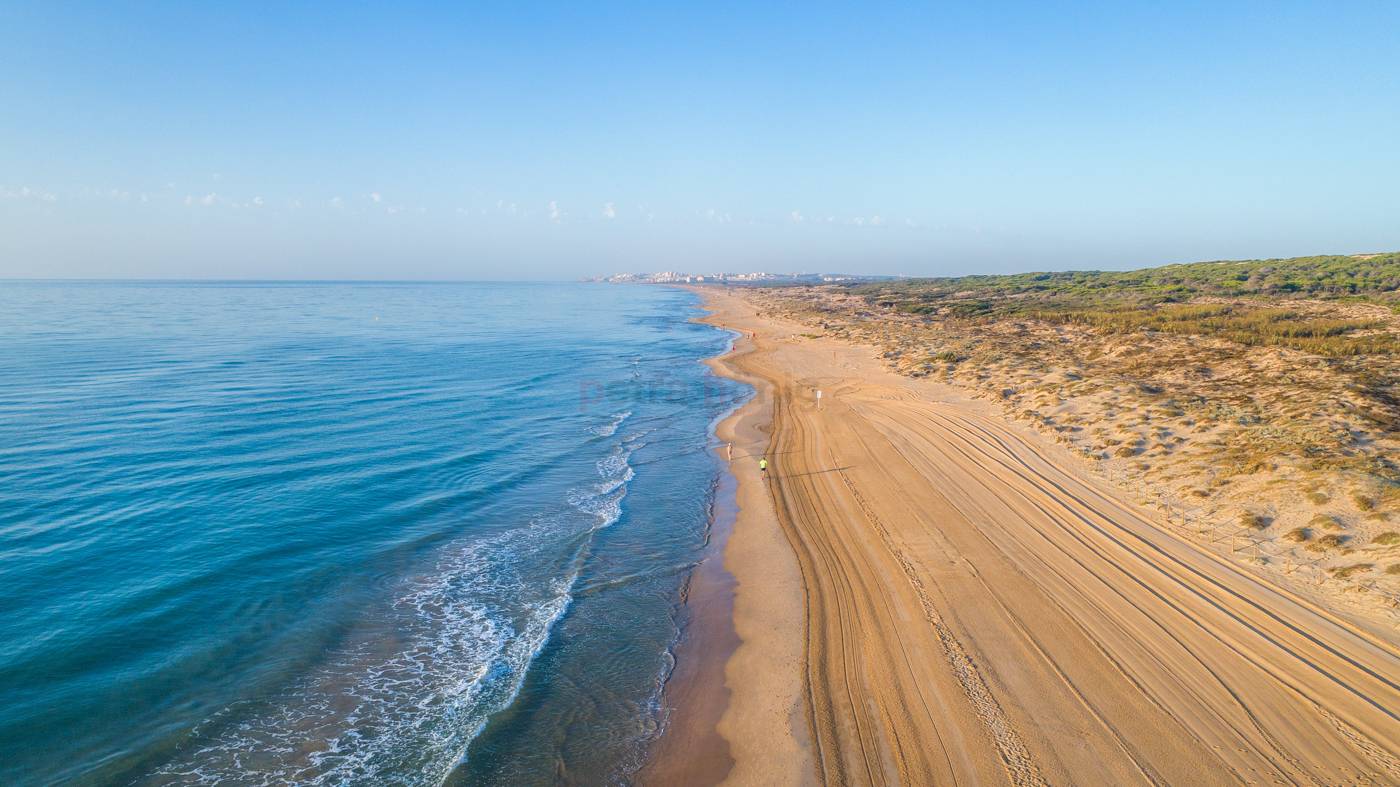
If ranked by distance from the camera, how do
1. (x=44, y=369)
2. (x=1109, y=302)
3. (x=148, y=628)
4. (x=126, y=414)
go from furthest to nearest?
(x=1109, y=302) → (x=44, y=369) → (x=126, y=414) → (x=148, y=628)

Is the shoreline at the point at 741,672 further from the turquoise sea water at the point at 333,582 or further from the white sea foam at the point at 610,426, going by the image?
the white sea foam at the point at 610,426

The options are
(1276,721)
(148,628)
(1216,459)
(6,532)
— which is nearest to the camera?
(1276,721)

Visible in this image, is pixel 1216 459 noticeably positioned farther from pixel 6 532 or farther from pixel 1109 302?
pixel 1109 302

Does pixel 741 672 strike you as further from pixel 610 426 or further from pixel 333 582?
pixel 610 426

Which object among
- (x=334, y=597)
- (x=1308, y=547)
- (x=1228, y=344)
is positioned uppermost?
(x=1228, y=344)

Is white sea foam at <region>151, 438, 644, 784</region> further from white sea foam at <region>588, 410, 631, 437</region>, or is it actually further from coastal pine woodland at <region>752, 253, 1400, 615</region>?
coastal pine woodland at <region>752, 253, 1400, 615</region>

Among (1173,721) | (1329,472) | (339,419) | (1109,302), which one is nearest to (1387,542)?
(1329,472)

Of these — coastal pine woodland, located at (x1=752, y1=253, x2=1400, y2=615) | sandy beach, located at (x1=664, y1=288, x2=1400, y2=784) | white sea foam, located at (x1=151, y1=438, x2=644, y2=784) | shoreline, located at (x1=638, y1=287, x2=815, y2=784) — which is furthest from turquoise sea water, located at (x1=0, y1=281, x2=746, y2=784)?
coastal pine woodland, located at (x1=752, y1=253, x2=1400, y2=615)

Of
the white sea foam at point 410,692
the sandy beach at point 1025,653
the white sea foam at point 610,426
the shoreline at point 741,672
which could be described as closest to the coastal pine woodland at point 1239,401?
the sandy beach at point 1025,653
